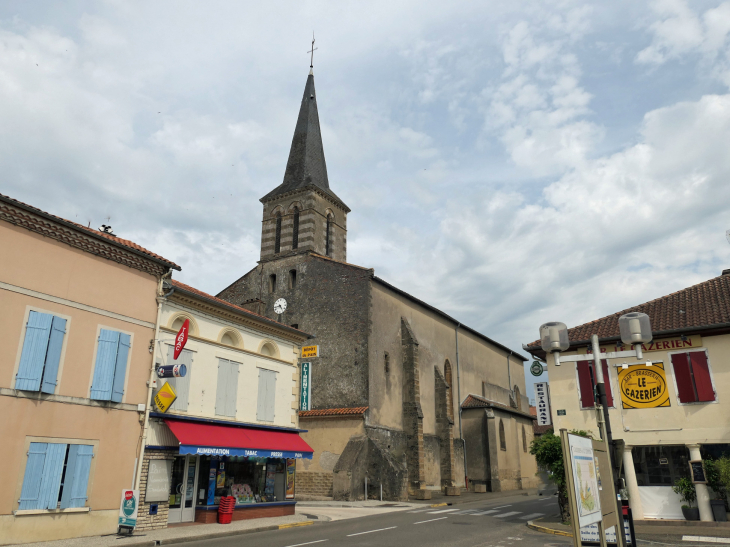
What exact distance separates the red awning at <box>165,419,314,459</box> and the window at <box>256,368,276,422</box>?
49cm

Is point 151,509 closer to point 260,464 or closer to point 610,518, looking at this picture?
point 260,464

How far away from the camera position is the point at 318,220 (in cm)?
3102

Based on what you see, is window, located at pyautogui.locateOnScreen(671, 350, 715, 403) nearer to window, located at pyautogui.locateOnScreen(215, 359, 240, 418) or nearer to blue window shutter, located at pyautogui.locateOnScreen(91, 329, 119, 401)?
window, located at pyautogui.locateOnScreen(215, 359, 240, 418)

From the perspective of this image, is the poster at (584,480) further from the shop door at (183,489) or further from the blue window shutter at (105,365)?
the shop door at (183,489)

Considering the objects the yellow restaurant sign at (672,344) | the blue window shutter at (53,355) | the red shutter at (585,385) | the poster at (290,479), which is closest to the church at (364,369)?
the poster at (290,479)

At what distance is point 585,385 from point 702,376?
316 centimetres

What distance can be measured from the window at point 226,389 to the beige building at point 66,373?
2.77 m

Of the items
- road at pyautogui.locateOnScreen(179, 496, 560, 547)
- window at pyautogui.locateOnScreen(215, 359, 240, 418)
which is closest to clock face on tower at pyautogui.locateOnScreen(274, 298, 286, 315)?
window at pyautogui.locateOnScreen(215, 359, 240, 418)

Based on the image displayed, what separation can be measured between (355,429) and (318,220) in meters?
12.5

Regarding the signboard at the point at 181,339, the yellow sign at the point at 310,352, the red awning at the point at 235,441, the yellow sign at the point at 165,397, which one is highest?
the yellow sign at the point at 310,352

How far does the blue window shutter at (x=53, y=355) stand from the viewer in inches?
473

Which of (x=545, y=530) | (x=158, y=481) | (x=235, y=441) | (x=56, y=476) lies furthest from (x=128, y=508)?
(x=545, y=530)

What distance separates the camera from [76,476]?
484 inches

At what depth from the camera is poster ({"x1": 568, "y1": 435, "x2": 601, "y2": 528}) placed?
6.25 metres
